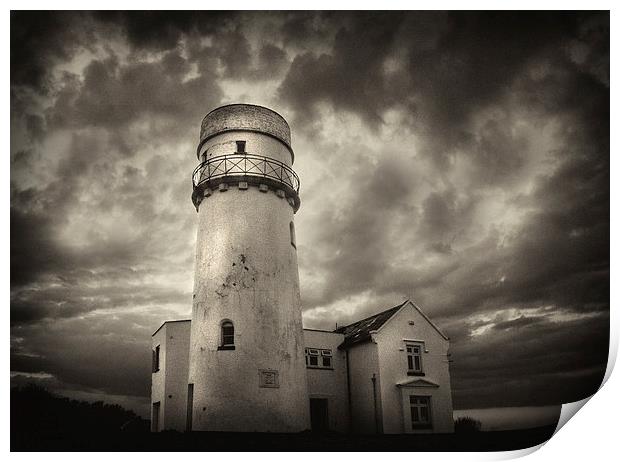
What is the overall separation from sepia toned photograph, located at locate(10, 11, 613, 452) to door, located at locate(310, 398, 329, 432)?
3.99 meters

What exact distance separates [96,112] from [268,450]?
8221 mm

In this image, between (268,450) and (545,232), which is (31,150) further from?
(545,232)

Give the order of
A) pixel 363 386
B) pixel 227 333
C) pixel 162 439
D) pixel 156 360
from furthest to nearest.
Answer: pixel 363 386 < pixel 156 360 < pixel 227 333 < pixel 162 439

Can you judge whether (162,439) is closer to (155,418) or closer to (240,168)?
(155,418)

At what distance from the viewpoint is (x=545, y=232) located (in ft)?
37.1

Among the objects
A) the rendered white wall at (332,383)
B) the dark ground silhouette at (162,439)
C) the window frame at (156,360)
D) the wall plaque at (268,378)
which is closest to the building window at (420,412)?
the rendered white wall at (332,383)

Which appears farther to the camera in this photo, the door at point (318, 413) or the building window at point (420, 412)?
the door at point (318, 413)

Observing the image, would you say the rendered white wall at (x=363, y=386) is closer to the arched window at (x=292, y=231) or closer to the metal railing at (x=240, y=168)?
the arched window at (x=292, y=231)

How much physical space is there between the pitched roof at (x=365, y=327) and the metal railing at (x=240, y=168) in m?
6.00

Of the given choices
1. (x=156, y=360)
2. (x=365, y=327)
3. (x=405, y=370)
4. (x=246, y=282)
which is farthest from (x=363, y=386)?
(x=156, y=360)

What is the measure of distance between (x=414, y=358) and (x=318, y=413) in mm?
3812

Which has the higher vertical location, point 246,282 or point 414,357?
point 246,282

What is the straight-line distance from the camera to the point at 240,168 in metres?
14.5

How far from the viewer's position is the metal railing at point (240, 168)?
1445 centimetres
